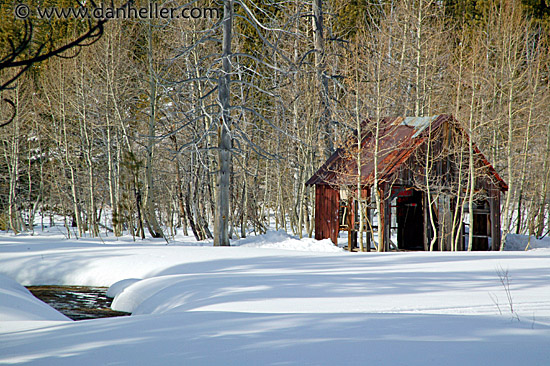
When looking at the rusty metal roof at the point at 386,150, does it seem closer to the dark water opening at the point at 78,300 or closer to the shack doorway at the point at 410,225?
the shack doorway at the point at 410,225

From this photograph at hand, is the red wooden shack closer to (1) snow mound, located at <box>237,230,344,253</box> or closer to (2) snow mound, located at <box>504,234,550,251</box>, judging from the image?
(1) snow mound, located at <box>237,230,344,253</box>

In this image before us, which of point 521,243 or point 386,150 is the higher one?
point 386,150

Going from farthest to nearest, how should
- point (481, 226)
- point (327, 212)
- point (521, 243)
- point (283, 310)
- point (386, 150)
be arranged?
point (521, 243)
point (481, 226)
point (327, 212)
point (386, 150)
point (283, 310)

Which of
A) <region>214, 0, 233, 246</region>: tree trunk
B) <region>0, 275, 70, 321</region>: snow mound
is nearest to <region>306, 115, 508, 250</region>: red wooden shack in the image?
<region>214, 0, 233, 246</region>: tree trunk

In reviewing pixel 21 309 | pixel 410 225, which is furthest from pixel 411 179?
pixel 21 309

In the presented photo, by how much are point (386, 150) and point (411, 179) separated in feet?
4.66

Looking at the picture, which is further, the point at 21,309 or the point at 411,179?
the point at 411,179

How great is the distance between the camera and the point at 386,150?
16.8m

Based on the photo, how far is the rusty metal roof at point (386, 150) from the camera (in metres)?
16.2

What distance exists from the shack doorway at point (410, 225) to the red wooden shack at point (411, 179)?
0.85 metres

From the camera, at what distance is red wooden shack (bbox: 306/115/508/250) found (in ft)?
53.7

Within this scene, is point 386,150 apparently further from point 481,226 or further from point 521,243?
point 521,243

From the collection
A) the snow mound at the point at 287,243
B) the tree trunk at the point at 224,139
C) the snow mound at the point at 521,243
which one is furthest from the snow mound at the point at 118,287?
the snow mound at the point at 521,243

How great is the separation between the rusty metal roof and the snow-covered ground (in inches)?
190
